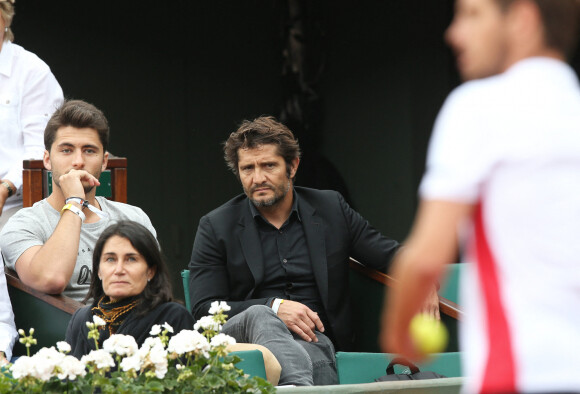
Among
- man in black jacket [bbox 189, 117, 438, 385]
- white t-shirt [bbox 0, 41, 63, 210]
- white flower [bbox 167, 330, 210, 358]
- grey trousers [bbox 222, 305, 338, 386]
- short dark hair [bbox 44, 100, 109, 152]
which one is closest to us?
white flower [bbox 167, 330, 210, 358]

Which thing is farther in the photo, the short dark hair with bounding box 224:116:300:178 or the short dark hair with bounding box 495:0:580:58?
the short dark hair with bounding box 224:116:300:178

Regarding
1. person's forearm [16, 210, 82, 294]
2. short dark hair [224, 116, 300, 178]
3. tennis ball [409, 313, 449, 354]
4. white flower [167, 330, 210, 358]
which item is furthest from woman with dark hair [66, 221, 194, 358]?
tennis ball [409, 313, 449, 354]

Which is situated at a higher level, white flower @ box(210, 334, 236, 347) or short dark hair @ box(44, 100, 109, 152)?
short dark hair @ box(44, 100, 109, 152)

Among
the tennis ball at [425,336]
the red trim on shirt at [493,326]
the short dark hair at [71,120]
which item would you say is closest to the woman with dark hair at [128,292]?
the short dark hair at [71,120]

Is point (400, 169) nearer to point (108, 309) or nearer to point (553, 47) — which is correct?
point (108, 309)

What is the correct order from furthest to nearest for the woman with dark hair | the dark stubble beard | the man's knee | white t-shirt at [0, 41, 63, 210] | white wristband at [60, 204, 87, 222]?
1. white t-shirt at [0, 41, 63, 210]
2. the dark stubble beard
3. white wristband at [60, 204, 87, 222]
4. the man's knee
5. the woman with dark hair

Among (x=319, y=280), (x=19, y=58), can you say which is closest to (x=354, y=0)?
(x=19, y=58)

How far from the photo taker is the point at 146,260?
126 inches

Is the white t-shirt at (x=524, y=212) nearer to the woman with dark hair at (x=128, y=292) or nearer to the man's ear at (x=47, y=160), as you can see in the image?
the woman with dark hair at (x=128, y=292)

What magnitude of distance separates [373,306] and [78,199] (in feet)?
4.01

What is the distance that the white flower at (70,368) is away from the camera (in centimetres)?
242

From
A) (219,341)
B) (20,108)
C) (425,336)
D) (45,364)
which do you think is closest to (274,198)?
(20,108)

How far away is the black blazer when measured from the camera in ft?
12.5

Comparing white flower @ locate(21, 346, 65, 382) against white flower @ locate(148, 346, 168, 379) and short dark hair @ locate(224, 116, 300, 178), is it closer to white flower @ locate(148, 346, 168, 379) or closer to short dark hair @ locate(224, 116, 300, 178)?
white flower @ locate(148, 346, 168, 379)
